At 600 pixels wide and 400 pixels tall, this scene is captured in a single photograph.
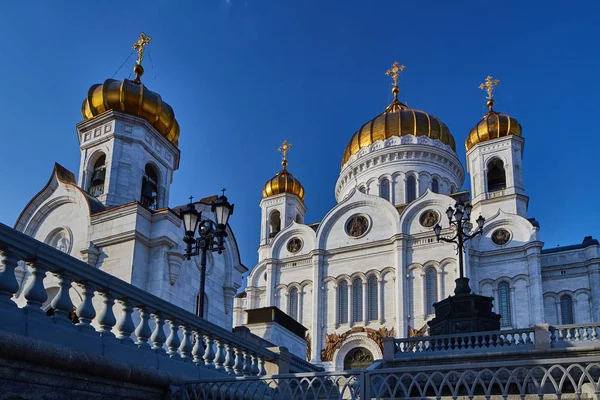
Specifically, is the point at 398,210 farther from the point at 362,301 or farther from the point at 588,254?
the point at 588,254

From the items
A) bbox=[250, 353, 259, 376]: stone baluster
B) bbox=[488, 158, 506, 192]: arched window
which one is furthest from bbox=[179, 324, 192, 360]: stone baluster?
bbox=[488, 158, 506, 192]: arched window

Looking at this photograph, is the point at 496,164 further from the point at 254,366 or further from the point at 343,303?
the point at 254,366

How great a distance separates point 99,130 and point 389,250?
63.9 feet

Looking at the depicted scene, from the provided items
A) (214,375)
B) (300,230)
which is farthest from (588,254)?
(214,375)

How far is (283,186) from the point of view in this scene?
152 ft

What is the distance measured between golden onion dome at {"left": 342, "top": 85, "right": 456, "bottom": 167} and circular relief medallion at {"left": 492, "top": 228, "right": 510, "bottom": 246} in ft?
38.4

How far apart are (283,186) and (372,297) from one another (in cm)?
1329

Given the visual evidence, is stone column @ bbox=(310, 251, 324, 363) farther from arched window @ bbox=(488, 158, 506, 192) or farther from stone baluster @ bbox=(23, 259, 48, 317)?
stone baluster @ bbox=(23, 259, 48, 317)

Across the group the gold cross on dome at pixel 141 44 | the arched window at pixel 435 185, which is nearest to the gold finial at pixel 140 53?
the gold cross on dome at pixel 141 44

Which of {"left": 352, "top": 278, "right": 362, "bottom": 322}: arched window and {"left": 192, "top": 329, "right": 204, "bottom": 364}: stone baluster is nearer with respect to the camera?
{"left": 192, "top": 329, "right": 204, "bottom": 364}: stone baluster

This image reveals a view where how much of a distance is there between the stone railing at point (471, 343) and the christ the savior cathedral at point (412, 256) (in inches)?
678

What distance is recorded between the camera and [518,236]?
34000 millimetres

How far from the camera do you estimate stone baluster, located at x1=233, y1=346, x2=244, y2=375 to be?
9.12 m

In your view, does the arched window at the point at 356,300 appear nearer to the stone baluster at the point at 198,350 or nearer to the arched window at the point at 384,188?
the arched window at the point at 384,188
